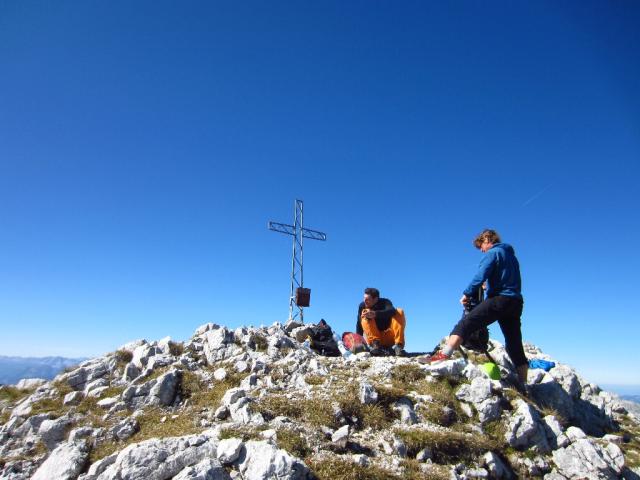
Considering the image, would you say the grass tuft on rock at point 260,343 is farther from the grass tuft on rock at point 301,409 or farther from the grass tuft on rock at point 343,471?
the grass tuft on rock at point 343,471

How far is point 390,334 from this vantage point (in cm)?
1251

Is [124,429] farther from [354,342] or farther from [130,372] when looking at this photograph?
[354,342]

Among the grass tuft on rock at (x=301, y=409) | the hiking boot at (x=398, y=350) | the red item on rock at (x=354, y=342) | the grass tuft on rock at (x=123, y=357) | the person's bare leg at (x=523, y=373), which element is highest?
the red item on rock at (x=354, y=342)

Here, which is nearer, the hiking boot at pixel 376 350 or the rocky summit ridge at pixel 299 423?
the rocky summit ridge at pixel 299 423

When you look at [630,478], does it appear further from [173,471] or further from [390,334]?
[173,471]

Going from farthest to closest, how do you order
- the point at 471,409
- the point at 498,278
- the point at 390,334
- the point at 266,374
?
1. the point at 390,334
2. the point at 266,374
3. the point at 498,278
4. the point at 471,409

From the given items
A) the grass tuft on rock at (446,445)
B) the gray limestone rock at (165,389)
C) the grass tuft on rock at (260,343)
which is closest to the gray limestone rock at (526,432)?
the grass tuft on rock at (446,445)

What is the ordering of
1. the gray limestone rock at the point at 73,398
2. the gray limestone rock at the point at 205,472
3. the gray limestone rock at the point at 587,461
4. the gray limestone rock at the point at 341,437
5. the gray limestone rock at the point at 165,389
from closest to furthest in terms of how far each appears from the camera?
the gray limestone rock at the point at 205,472
the gray limestone rock at the point at 341,437
the gray limestone rock at the point at 587,461
the gray limestone rock at the point at 165,389
the gray limestone rock at the point at 73,398

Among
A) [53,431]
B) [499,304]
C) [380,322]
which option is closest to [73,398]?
[53,431]

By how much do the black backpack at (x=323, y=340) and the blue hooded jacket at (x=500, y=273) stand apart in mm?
5277

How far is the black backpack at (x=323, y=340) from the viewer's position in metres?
12.3

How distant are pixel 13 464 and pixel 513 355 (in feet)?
36.2

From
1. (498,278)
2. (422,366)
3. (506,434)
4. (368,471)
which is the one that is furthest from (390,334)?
(368,471)

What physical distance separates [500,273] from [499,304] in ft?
2.39
